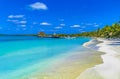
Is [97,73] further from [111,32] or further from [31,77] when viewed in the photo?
[111,32]

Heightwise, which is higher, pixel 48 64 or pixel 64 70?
pixel 48 64

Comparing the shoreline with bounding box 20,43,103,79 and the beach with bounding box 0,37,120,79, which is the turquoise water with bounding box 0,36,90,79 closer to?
the beach with bounding box 0,37,120,79

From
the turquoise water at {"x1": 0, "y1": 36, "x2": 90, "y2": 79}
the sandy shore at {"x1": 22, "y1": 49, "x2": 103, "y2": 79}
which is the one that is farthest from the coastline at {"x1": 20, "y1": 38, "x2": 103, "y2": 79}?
the turquoise water at {"x1": 0, "y1": 36, "x2": 90, "y2": 79}

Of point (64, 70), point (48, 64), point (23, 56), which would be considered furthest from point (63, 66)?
point (23, 56)

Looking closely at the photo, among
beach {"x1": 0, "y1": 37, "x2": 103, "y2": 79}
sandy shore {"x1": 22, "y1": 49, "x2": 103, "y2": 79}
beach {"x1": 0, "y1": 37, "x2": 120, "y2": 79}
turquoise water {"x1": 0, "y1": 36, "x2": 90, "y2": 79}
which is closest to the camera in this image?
sandy shore {"x1": 22, "y1": 49, "x2": 103, "y2": 79}

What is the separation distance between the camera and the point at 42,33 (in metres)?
146

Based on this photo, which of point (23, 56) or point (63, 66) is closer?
point (63, 66)

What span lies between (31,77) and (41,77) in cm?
48

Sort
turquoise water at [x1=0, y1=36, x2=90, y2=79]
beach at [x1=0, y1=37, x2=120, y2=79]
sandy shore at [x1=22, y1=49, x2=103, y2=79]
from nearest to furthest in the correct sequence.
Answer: sandy shore at [x1=22, y1=49, x2=103, y2=79]
beach at [x1=0, y1=37, x2=120, y2=79]
turquoise water at [x1=0, y1=36, x2=90, y2=79]

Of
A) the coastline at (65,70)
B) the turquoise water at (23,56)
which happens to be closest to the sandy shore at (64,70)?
the coastline at (65,70)

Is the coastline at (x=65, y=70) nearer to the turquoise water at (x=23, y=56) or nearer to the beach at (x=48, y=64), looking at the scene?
the beach at (x=48, y=64)

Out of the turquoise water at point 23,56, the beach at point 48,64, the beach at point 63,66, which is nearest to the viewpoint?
the beach at point 63,66

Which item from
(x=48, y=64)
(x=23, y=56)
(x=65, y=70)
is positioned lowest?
(x=65, y=70)

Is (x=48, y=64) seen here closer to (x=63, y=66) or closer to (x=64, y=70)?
(x=63, y=66)
